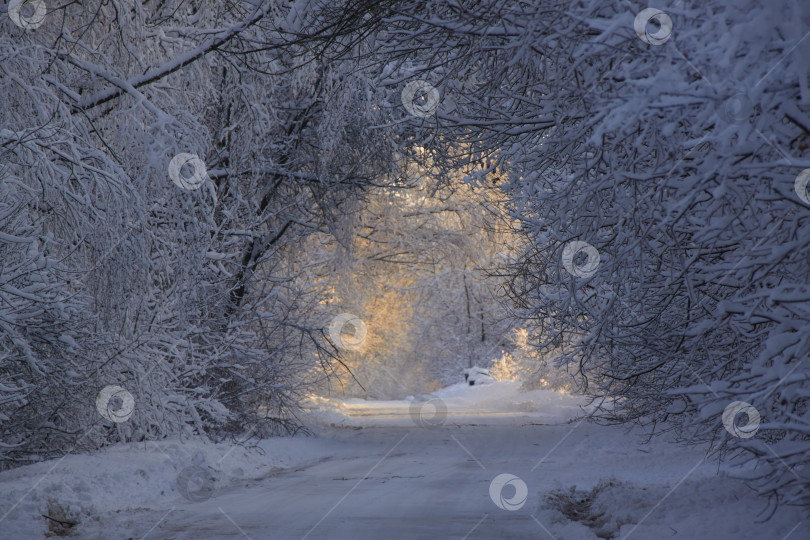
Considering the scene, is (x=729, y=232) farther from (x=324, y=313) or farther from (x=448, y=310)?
(x=448, y=310)

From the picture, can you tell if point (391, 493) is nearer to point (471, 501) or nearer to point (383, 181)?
point (471, 501)

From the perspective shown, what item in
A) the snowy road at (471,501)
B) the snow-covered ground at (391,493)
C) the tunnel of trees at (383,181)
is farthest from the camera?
the snow-covered ground at (391,493)

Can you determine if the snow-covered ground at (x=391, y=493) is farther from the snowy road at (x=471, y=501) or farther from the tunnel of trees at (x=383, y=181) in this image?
the tunnel of trees at (x=383, y=181)

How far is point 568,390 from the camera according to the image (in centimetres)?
2577

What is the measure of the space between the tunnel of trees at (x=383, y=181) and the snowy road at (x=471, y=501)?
0.75 meters

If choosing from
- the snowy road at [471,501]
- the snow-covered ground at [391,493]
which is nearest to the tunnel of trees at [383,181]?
the snow-covered ground at [391,493]

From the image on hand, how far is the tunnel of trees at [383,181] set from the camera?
4.13 meters

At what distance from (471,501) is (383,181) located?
345 inches

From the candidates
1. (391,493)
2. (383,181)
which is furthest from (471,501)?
(383,181)

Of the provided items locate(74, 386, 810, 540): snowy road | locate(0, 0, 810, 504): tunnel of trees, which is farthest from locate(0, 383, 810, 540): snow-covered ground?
locate(0, 0, 810, 504): tunnel of trees

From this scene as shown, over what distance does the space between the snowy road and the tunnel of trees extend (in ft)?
2.46

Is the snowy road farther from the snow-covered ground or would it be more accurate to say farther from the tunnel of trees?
the tunnel of trees

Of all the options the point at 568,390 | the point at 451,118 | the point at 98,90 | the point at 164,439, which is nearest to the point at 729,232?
the point at 451,118

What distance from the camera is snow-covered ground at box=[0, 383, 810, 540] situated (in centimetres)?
714
